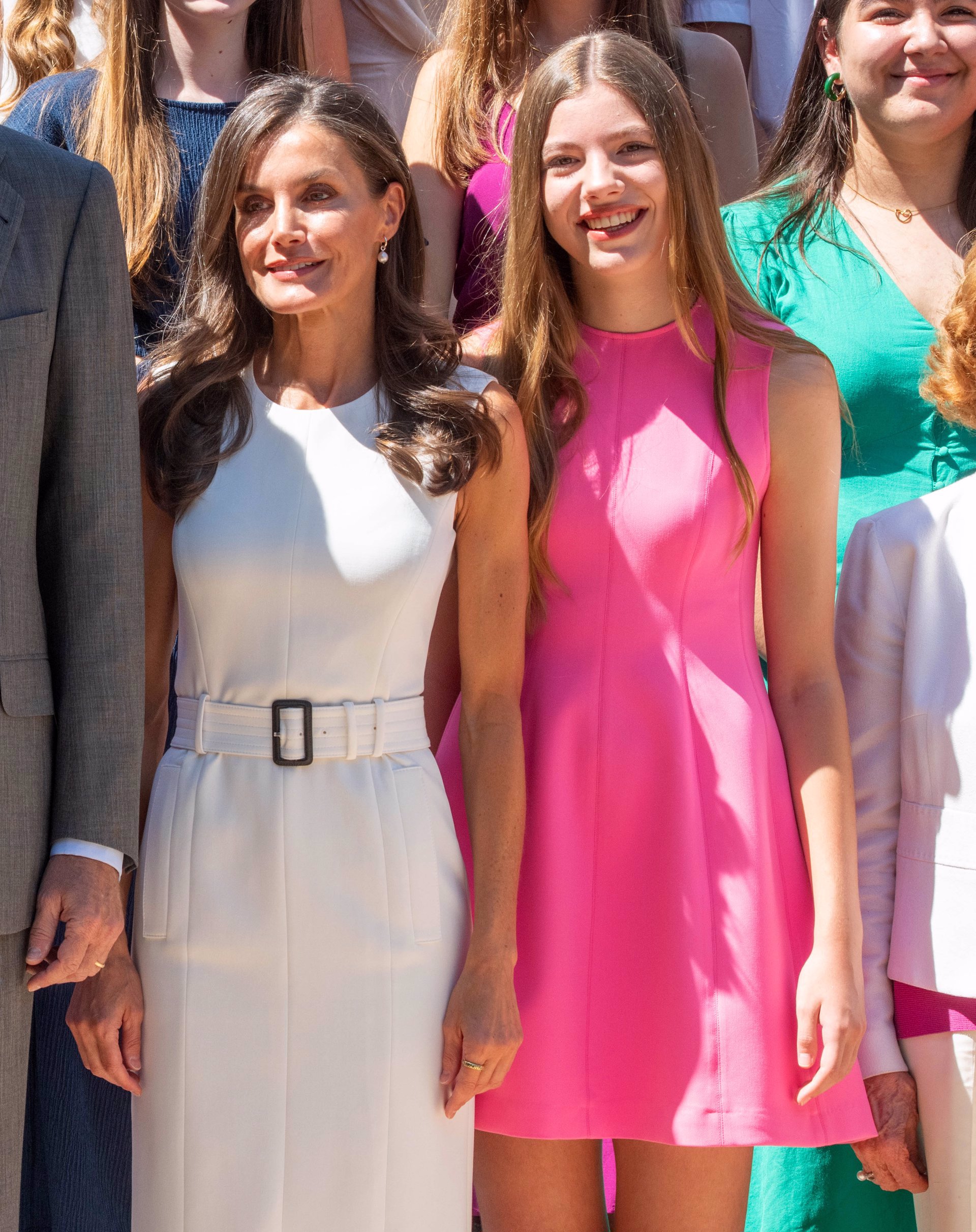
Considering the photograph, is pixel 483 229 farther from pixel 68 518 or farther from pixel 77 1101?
pixel 77 1101

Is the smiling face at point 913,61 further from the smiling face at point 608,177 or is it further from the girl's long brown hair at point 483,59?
the smiling face at point 608,177

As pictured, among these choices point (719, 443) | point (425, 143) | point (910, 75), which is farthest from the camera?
point (425, 143)

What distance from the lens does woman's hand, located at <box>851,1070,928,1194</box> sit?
2.28 metres

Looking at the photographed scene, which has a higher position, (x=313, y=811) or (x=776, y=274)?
(x=776, y=274)

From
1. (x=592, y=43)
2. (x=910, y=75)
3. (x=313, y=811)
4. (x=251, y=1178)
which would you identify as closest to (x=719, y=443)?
(x=592, y=43)

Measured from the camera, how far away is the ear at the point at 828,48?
3.10 meters

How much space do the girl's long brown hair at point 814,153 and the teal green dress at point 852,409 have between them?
0.06 meters

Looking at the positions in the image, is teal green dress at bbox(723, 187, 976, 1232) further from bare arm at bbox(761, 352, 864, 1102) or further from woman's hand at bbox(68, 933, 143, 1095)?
woman's hand at bbox(68, 933, 143, 1095)

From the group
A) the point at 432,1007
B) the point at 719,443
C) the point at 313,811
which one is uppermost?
the point at 719,443

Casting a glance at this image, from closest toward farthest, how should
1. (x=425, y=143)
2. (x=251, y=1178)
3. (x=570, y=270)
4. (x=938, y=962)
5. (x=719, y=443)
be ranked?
(x=251, y=1178) < (x=938, y=962) < (x=719, y=443) < (x=570, y=270) < (x=425, y=143)

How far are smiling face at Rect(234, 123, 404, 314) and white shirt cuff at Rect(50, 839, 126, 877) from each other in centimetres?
86

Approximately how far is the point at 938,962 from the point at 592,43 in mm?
1546

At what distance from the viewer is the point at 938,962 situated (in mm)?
2246

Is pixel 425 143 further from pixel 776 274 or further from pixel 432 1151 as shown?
pixel 432 1151
